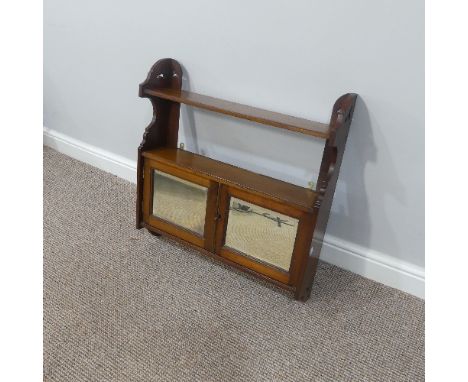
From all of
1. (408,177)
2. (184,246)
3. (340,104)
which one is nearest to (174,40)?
(340,104)

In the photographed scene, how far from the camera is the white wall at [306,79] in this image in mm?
1280

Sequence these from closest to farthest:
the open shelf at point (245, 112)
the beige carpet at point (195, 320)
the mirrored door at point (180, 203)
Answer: the beige carpet at point (195, 320), the open shelf at point (245, 112), the mirrored door at point (180, 203)

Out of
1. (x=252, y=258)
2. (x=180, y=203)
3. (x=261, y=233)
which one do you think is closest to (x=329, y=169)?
(x=261, y=233)

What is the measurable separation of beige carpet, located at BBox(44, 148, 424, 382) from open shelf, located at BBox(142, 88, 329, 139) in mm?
620

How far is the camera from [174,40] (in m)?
1.64

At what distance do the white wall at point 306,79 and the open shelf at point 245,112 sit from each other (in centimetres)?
6

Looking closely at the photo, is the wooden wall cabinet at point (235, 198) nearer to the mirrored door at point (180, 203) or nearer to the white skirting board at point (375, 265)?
the mirrored door at point (180, 203)

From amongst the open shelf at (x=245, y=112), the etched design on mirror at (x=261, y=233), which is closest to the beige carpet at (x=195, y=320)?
the etched design on mirror at (x=261, y=233)

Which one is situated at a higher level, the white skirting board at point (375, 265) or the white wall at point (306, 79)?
the white wall at point (306, 79)

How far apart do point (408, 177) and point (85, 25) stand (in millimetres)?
1616

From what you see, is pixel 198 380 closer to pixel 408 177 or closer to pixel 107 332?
pixel 107 332

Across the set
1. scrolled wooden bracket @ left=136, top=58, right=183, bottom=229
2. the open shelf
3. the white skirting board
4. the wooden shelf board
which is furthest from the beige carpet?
the open shelf

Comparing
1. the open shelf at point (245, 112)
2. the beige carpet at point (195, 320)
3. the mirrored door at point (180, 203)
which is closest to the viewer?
the beige carpet at point (195, 320)

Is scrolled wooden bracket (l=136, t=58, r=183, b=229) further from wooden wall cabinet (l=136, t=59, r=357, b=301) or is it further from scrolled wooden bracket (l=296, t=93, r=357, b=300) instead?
scrolled wooden bracket (l=296, t=93, r=357, b=300)
